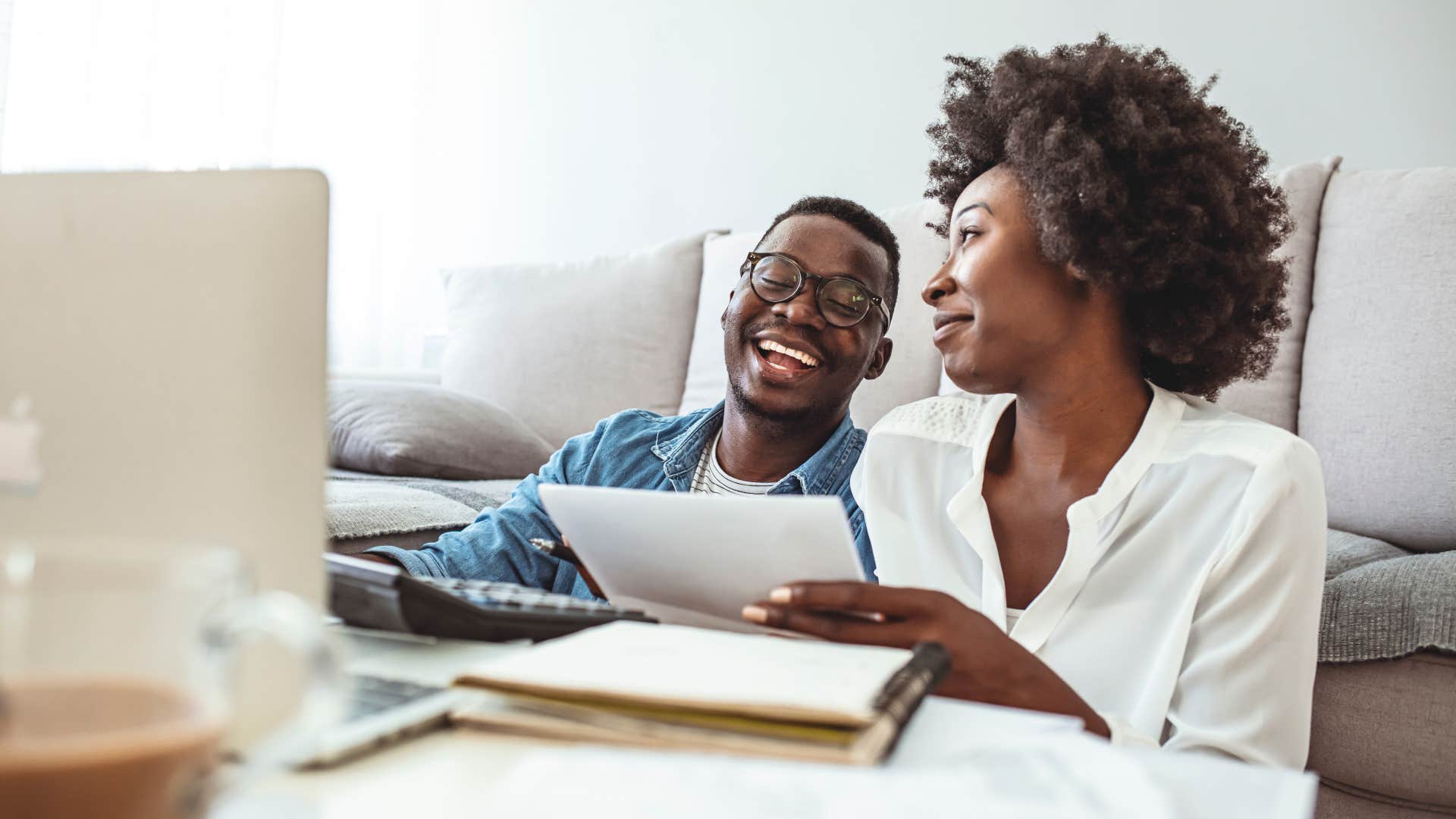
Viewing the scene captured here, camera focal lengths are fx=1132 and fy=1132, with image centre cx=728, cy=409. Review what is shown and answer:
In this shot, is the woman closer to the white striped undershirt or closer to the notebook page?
the white striped undershirt

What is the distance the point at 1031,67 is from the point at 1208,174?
0.82 ft

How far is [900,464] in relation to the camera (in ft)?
4.21

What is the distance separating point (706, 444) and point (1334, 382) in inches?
38.8

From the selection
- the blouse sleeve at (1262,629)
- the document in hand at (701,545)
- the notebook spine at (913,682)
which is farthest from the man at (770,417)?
the notebook spine at (913,682)

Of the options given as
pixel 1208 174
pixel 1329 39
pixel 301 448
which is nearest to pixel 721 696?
pixel 301 448

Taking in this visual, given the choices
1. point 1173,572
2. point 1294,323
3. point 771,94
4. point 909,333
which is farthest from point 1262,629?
point 771,94

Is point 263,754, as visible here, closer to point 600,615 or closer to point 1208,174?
point 600,615

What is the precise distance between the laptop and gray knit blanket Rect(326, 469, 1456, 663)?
0.65 metres

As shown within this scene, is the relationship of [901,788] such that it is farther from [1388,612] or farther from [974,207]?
[1388,612]

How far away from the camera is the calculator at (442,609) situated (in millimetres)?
624

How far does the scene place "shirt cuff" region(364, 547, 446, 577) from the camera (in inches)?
48.3

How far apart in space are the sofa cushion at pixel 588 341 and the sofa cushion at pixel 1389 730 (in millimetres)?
1541

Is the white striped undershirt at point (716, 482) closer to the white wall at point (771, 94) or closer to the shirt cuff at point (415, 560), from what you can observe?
the shirt cuff at point (415, 560)

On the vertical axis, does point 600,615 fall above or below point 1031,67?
below
